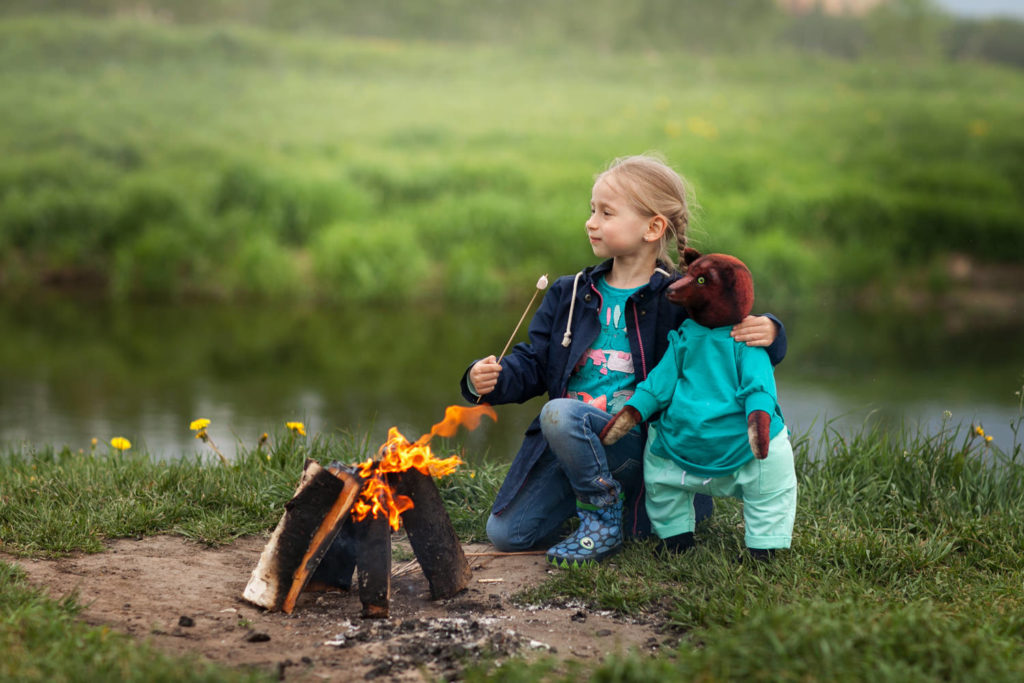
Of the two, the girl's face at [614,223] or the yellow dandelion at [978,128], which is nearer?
the girl's face at [614,223]

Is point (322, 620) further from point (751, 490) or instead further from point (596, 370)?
point (751, 490)

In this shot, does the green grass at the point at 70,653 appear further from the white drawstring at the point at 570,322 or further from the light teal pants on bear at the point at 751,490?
the white drawstring at the point at 570,322

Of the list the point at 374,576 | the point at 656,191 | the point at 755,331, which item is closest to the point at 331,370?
the point at 656,191

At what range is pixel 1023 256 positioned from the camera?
1327 cm

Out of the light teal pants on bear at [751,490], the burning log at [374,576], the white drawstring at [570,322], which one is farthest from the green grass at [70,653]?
the white drawstring at [570,322]

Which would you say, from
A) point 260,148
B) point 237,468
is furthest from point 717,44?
point 237,468

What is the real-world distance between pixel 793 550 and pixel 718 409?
678 millimetres

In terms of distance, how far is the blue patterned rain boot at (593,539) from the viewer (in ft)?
11.4

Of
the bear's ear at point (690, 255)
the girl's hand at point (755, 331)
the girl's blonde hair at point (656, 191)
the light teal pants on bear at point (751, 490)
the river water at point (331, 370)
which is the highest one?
the girl's blonde hair at point (656, 191)

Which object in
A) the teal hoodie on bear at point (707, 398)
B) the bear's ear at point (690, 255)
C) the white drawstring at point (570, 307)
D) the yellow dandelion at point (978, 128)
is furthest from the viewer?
the yellow dandelion at point (978, 128)

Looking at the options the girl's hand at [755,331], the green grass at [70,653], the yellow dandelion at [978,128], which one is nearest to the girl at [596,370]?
the girl's hand at [755,331]

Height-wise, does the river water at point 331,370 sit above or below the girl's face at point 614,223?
below

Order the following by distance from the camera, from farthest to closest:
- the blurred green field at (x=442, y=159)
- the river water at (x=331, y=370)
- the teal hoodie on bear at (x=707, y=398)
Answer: the blurred green field at (x=442, y=159)
the river water at (x=331, y=370)
the teal hoodie on bear at (x=707, y=398)

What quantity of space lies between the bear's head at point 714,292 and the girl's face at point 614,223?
0.34 m
